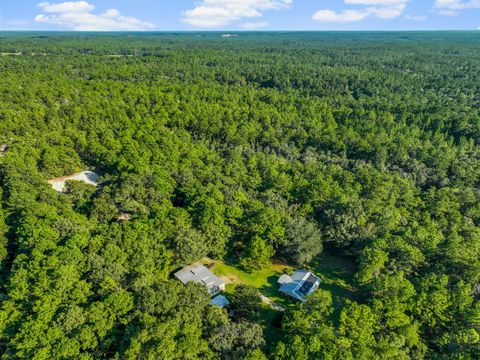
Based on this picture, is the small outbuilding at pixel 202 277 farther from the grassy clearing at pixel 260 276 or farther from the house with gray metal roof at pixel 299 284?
the house with gray metal roof at pixel 299 284

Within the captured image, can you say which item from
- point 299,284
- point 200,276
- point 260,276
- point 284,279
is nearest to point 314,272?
point 299,284

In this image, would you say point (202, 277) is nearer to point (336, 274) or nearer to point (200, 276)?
point (200, 276)

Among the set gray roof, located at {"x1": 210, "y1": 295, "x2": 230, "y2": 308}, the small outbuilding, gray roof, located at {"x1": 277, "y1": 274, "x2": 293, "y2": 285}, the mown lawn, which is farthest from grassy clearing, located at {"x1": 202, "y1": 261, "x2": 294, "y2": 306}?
gray roof, located at {"x1": 210, "y1": 295, "x2": 230, "y2": 308}

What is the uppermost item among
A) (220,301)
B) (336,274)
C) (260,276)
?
(220,301)

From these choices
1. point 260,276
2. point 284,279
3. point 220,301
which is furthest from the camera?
point 260,276

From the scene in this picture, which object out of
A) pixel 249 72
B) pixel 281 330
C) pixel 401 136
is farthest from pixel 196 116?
pixel 249 72
